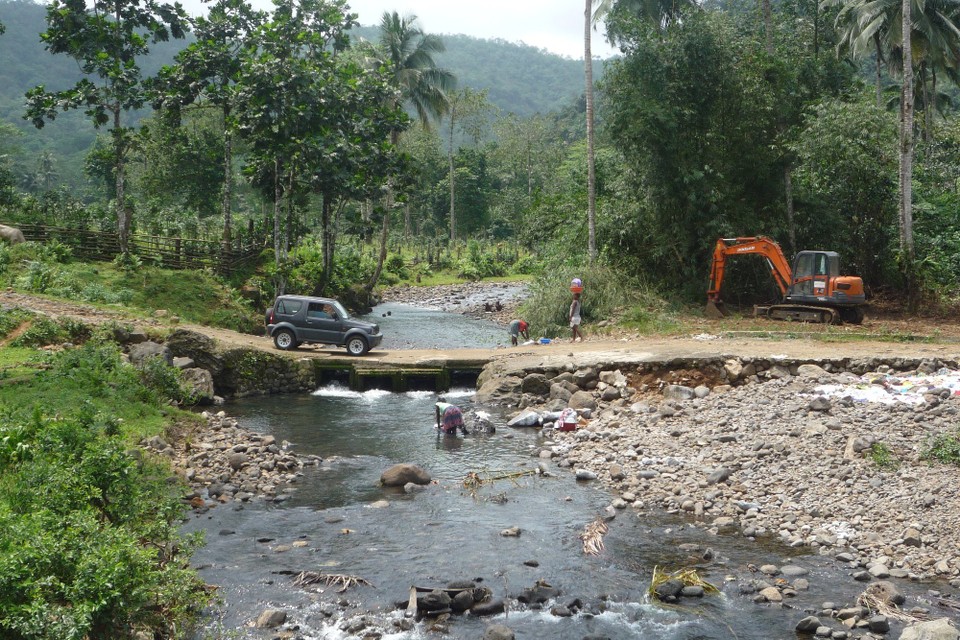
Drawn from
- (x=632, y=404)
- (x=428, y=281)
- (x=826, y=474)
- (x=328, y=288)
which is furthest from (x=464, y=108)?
(x=826, y=474)

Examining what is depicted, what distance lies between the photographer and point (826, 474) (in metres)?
12.6

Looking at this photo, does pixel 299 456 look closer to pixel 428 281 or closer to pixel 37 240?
pixel 37 240

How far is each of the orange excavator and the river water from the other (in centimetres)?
1241

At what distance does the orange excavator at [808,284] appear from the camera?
23859mm

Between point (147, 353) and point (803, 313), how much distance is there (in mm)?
18806

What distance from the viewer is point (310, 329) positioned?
23109mm

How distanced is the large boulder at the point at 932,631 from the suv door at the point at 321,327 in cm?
1731

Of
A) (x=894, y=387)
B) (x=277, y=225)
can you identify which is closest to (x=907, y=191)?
(x=894, y=387)

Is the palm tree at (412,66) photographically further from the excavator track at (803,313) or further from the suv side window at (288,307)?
the excavator track at (803,313)

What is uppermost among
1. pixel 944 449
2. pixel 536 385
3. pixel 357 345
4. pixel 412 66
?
pixel 412 66

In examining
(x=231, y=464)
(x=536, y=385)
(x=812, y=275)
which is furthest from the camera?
(x=812, y=275)

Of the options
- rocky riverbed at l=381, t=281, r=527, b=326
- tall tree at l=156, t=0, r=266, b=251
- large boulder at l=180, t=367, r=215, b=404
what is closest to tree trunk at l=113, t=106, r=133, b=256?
tall tree at l=156, t=0, r=266, b=251

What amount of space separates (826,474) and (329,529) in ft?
25.5

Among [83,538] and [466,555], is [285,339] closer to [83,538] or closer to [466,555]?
[466,555]
